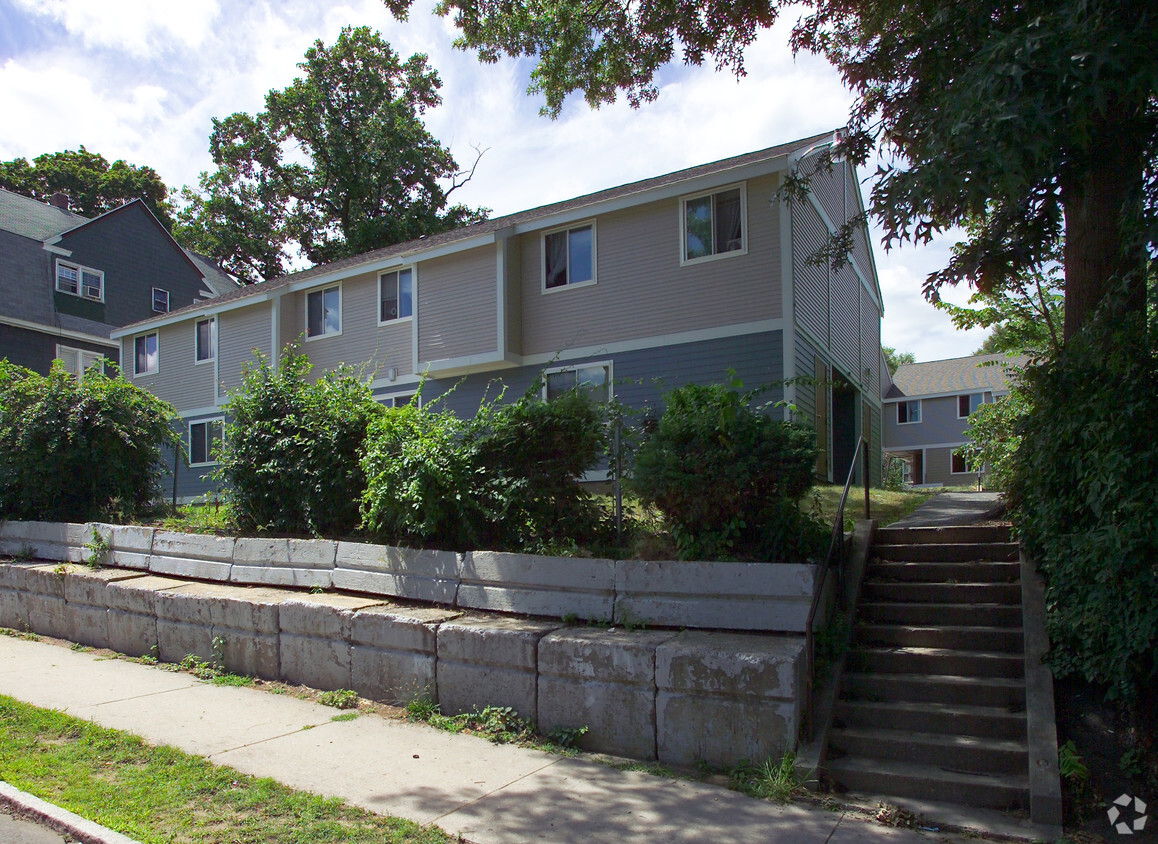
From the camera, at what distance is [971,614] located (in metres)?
6.51

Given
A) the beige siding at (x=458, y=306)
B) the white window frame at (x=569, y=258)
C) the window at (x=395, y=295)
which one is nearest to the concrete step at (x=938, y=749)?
the white window frame at (x=569, y=258)

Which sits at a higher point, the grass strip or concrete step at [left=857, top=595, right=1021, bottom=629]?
concrete step at [left=857, top=595, right=1021, bottom=629]

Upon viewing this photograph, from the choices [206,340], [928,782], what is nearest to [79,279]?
[206,340]

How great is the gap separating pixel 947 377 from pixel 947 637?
112ft

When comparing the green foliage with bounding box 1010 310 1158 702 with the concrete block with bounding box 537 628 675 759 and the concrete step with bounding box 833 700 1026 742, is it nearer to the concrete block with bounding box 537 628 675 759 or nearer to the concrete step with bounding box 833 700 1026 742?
the concrete step with bounding box 833 700 1026 742

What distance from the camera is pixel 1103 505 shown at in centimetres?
492

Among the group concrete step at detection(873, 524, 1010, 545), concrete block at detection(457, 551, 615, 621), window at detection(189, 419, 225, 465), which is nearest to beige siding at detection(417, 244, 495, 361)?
window at detection(189, 419, 225, 465)

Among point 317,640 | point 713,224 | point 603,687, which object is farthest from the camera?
point 713,224

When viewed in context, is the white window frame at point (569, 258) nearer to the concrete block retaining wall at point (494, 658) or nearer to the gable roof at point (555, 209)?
the gable roof at point (555, 209)

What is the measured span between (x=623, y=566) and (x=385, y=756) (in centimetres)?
218

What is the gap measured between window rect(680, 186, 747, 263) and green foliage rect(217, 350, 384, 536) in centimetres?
706

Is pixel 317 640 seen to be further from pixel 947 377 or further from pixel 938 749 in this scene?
pixel 947 377

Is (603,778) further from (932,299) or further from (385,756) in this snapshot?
(932,299)

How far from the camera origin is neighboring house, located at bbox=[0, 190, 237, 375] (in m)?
24.9
